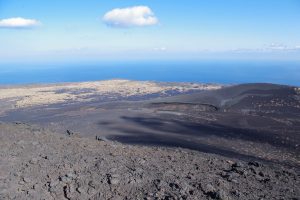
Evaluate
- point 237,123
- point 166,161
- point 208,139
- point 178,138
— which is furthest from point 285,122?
point 166,161

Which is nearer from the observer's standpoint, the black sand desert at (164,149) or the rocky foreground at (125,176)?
the rocky foreground at (125,176)

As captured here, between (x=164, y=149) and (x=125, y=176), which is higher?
(x=125, y=176)

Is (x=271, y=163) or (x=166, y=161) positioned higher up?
(x=166, y=161)

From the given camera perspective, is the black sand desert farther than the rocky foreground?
Yes

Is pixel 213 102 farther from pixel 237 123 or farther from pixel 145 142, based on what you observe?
pixel 145 142
